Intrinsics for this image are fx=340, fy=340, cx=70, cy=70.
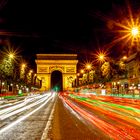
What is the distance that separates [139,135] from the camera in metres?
10.7

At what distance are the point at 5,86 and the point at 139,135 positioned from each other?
221 ft

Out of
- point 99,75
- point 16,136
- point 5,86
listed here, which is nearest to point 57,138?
point 16,136

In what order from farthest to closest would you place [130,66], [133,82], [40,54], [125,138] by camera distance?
[40,54] → [130,66] → [133,82] → [125,138]

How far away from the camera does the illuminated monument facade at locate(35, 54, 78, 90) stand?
17150cm

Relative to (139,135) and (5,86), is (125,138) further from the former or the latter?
(5,86)

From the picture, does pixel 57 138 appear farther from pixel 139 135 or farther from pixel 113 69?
pixel 113 69

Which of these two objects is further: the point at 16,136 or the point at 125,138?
the point at 16,136

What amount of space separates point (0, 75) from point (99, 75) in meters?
27.0

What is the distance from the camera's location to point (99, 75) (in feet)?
274

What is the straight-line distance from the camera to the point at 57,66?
17362 cm

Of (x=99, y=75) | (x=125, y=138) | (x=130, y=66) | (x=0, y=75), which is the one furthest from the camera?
(x=130, y=66)

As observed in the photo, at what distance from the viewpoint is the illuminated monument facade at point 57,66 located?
172 meters

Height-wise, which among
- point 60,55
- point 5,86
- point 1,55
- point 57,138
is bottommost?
point 57,138

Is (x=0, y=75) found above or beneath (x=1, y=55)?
beneath
